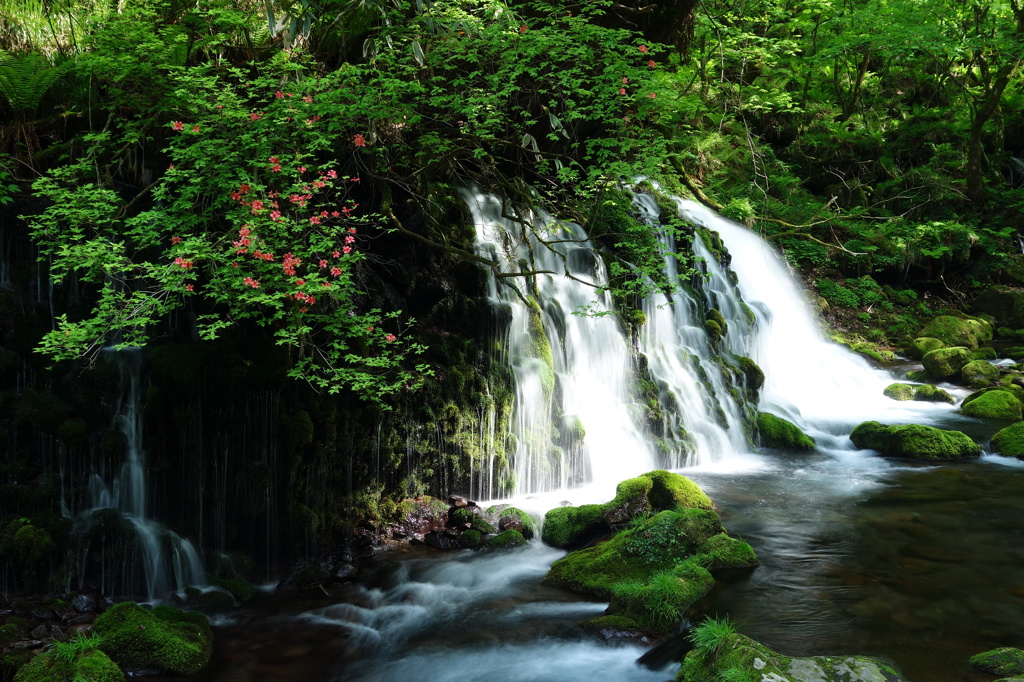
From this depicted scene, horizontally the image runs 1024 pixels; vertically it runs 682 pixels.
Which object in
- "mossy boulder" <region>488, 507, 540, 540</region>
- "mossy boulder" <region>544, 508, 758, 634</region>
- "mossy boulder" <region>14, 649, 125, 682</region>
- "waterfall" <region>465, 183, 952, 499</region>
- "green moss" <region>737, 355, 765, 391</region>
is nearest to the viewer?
"mossy boulder" <region>14, 649, 125, 682</region>

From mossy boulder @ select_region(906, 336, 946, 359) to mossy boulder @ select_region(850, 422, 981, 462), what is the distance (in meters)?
6.83

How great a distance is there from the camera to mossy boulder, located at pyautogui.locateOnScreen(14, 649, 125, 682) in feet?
16.6

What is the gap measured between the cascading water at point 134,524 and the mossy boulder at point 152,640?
2.50 ft

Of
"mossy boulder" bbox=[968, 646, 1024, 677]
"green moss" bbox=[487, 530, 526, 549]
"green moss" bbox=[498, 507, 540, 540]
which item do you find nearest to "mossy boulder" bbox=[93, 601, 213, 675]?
"green moss" bbox=[487, 530, 526, 549]

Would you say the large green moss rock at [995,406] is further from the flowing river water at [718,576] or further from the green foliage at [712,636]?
the green foliage at [712,636]

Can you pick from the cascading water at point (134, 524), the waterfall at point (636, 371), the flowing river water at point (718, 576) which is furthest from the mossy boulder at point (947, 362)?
the cascading water at point (134, 524)

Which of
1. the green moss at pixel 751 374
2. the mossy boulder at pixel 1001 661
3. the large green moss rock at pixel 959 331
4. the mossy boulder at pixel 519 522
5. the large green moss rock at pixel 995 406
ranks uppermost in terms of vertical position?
the large green moss rock at pixel 959 331

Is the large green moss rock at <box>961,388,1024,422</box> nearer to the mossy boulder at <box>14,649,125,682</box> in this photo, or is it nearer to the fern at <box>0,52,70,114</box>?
the mossy boulder at <box>14,649,125,682</box>

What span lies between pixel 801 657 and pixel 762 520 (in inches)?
139

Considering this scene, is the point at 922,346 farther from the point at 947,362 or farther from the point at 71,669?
the point at 71,669

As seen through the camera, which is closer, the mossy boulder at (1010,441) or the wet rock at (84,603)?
the wet rock at (84,603)

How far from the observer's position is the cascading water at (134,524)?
6.64 metres

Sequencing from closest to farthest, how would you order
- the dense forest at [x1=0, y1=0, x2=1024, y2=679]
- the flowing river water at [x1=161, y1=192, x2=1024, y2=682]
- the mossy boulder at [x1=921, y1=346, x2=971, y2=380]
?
1. the flowing river water at [x1=161, y1=192, x2=1024, y2=682]
2. the dense forest at [x1=0, y1=0, x2=1024, y2=679]
3. the mossy boulder at [x1=921, y1=346, x2=971, y2=380]

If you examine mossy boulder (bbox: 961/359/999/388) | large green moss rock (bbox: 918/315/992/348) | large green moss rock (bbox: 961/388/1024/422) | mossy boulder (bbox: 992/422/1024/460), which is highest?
large green moss rock (bbox: 918/315/992/348)
